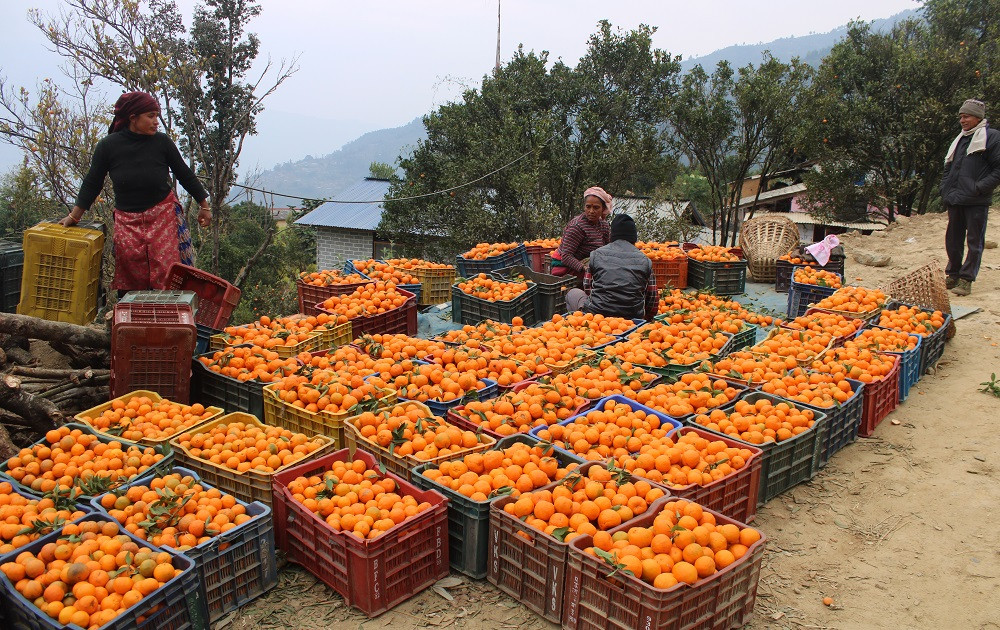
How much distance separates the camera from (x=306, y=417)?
487 centimetres

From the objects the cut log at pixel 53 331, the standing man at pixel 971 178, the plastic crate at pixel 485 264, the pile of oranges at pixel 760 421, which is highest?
the standing man at pixel 971 178

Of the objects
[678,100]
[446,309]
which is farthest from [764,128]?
[446,309]

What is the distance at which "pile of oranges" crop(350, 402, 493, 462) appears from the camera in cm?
421

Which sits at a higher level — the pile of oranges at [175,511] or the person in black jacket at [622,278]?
the person in black jacket at [622,278]

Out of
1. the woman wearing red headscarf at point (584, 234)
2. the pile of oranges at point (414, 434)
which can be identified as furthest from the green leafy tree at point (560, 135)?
the pile of oranges at point (414, 434)

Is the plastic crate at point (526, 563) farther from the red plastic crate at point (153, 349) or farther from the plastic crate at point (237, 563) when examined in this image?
the red plastic crate at point (153, 349)

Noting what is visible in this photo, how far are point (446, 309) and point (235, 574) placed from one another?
19.4 feet

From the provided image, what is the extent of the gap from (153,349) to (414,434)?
2.32m

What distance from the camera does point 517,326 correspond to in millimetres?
7355

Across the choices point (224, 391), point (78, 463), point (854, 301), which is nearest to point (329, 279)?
point (224, 391)

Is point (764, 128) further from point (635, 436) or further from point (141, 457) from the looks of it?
point (141, 457)

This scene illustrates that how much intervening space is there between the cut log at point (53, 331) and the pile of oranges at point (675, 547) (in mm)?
4560

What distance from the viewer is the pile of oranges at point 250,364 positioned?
5.55 meters

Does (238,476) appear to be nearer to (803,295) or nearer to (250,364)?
(250,364)
